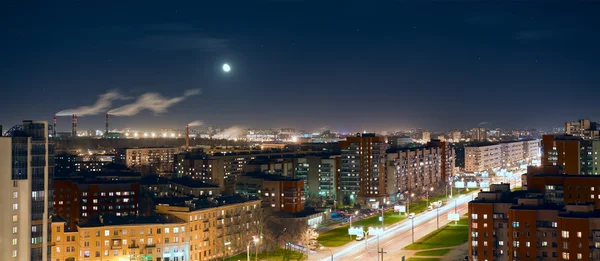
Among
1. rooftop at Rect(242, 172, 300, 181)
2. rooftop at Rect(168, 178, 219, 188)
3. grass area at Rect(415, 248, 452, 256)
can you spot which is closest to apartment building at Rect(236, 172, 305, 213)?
rooftop at Rect(242, 172, 300, 181)

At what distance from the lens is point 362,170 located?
3994 cm

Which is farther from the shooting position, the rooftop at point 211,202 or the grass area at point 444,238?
the grass area at point 444,238

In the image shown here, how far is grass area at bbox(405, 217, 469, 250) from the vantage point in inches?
999

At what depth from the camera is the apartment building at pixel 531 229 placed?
18250mm

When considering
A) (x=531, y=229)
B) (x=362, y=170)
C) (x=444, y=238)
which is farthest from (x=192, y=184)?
(x=531, y=229)

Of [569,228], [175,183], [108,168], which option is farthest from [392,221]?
[108,168]

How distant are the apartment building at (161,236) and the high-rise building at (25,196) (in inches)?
126

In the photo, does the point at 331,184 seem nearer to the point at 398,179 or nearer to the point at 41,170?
the point at 398,179

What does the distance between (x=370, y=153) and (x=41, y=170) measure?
81.9 ft

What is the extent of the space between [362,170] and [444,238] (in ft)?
44.0

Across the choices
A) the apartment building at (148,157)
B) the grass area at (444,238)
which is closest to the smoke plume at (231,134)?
the apartment building at (148,157)

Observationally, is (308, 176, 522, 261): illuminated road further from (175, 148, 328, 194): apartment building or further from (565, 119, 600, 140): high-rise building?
(565, 119, 600, 140): high-rise building

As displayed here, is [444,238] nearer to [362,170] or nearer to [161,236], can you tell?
[161,236]

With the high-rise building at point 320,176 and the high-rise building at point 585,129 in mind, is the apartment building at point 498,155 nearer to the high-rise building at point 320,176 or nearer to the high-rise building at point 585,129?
the high-rise building at point 585,129
